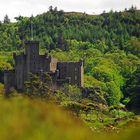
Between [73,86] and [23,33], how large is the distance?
101 metres

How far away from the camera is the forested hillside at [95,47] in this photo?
9675cm

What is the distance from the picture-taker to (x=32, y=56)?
8450 centimetres

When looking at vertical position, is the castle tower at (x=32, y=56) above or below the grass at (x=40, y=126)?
below

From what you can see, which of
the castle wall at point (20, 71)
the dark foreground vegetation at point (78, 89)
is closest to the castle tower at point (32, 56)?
the castle wall at point (20, 71)

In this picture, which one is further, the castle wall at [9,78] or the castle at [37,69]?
the castle wall at [9,78]

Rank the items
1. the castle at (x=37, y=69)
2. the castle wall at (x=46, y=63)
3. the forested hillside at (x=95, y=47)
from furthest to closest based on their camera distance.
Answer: the forested hillside at (x=95, y=47), the castle wall at (x=46, y=63), the castle at (x=37, y=69)

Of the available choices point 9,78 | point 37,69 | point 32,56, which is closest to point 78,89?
point 37,69

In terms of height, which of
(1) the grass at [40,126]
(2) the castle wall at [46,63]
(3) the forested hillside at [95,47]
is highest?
(1) the grass at [40,126]

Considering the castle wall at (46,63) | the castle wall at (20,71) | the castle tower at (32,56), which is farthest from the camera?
the castle tower at (32,56)

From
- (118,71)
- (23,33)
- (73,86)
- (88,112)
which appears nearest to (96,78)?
(118,71)

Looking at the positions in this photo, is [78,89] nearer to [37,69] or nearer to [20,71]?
[37,69]

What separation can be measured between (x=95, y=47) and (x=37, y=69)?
78.1 metres

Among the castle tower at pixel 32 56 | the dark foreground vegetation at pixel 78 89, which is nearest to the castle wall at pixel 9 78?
the castle tower at pixel 32 56

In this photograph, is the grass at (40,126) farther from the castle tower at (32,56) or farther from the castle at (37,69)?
the castle tower at (32,56)
